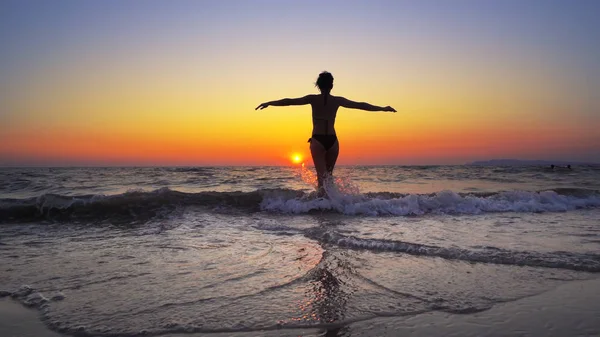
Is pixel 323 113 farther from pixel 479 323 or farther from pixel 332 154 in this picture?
pixel 479 323

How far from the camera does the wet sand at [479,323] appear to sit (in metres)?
2.20

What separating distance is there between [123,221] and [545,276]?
6.43 meters

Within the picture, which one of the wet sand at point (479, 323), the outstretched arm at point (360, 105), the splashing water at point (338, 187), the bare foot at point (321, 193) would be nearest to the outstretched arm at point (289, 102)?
the outstretched arm at point (360, 105)

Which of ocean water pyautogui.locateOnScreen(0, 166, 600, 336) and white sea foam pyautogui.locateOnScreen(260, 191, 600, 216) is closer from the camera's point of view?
ocean water pyautogui.locateOnScreen(0, 166, 600, 336)

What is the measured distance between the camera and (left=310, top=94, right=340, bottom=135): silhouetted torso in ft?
24.8

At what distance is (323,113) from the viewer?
25.3 ft

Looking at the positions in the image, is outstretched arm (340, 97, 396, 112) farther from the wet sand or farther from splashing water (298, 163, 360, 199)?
the wet sand

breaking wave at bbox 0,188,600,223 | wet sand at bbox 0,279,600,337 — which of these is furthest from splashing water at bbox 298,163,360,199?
wet sand at bbox 0,279,600,337

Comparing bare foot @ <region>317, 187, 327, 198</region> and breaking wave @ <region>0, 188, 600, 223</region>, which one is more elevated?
bare foot @ <region>317, 187, 327, 198</region>

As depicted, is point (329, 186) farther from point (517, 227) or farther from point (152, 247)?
point (152, 247)

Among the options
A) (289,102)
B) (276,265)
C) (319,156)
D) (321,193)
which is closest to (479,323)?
(276,265)

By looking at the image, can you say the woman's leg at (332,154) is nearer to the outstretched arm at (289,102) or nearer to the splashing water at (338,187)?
the splashing water at (338,187)

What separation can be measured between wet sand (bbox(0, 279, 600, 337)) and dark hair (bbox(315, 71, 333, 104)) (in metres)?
5.32

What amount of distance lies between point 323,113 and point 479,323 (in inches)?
226
